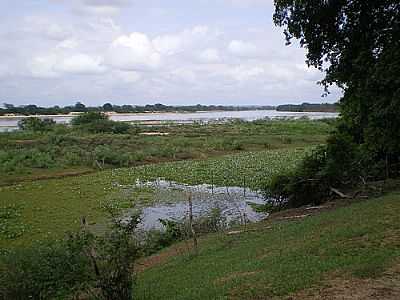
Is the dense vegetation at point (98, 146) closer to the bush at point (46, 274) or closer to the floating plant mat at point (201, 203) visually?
the floating plant mat at point (201, 203)

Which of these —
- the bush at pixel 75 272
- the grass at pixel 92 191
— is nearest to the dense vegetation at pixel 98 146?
the grass at pixel 92 191

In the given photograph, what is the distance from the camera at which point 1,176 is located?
37.9 m

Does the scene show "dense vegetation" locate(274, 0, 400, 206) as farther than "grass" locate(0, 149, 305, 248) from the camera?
No

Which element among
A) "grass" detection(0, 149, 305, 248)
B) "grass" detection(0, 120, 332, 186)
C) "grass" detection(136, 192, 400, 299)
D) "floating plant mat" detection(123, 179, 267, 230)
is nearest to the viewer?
"grass" detection(136, 192, 400, 299)

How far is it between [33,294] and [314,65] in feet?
41.5

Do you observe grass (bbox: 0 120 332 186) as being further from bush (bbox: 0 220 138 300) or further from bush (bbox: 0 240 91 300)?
bush (bbox: 0 240 91 300)

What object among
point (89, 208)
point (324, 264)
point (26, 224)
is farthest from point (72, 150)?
point (324, 264)

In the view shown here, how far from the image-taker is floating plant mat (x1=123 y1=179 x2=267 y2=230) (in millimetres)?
22359

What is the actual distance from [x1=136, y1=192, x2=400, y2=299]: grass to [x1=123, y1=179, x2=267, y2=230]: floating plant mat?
22.3 ft

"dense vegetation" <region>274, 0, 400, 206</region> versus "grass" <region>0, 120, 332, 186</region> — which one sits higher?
"dense vegetation" <region>274, 0, 400, 206</region>

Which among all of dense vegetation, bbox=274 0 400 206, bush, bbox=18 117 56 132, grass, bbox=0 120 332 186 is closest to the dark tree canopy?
dense vegetation, bbox=274 0 400 206

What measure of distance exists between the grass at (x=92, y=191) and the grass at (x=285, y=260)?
9257 millimetres

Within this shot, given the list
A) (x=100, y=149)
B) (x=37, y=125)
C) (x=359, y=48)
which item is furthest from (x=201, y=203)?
(x=37, y=125)

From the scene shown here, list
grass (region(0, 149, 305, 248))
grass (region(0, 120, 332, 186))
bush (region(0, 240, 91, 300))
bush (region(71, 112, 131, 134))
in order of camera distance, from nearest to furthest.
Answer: bush (region(0, 240, 91, 300)) → grass (region(0, 149, 305, 248)) → grass (region(0, 120, 332, 186)) → bush (region(71, 112, 131, 134))
